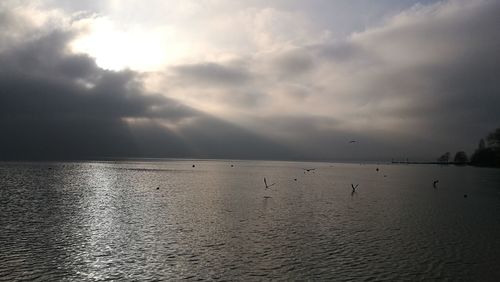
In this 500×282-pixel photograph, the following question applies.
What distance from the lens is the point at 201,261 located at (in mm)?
22766

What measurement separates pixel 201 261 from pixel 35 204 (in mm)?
33078

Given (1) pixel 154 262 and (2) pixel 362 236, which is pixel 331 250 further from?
(1) pixel 154 262

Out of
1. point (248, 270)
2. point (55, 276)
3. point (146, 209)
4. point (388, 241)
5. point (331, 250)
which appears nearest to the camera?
point (55, 276)

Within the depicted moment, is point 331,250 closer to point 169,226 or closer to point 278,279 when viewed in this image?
point 278,279

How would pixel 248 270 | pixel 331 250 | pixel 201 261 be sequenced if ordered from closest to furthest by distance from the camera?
pixel 248 270 → pixel 201 261 → pixel 331 250

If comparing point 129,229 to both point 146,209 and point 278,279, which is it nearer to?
point 146,209

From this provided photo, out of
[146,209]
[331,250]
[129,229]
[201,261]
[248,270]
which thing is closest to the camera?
[248,270]

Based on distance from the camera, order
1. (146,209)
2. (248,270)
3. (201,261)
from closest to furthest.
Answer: (248,270), (201,261), (146,209)

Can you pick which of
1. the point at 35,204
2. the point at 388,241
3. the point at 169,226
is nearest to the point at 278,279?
the point at 388,241

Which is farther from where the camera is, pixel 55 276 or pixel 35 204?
pixel 35 204

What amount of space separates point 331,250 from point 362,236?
20.7 feet

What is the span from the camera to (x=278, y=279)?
19.7 metres

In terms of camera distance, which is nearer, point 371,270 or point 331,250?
point 371,270

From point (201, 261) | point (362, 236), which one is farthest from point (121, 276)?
point (362, 236)
